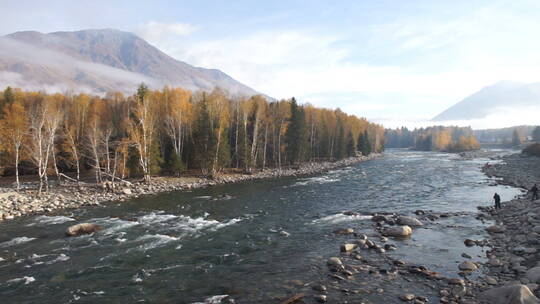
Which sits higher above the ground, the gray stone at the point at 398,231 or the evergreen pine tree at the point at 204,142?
the evergreen pine tree at the point at 204,142

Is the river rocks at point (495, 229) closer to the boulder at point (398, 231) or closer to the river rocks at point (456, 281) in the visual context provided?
the boulder at point (398, 231)

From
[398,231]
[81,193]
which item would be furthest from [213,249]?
[81,193]

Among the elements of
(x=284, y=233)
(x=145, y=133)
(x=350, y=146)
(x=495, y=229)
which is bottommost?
(x=284, y=233)

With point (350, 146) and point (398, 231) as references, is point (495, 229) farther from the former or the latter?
point (350, 146)

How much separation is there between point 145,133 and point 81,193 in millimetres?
11541

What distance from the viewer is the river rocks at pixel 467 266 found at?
50.0ft

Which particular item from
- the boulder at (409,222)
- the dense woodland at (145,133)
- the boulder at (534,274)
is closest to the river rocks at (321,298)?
the boulder at (534,274)

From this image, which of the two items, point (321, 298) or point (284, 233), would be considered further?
point (284, 233)

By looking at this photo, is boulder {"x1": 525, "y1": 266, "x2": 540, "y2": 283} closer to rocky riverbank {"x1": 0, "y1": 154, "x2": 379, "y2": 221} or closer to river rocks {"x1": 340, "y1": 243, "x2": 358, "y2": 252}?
river rocks {"x1": 340, "y1": 243, "x2": 358, "y2": 252}

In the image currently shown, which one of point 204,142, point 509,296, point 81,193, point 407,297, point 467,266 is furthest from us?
point 204,142

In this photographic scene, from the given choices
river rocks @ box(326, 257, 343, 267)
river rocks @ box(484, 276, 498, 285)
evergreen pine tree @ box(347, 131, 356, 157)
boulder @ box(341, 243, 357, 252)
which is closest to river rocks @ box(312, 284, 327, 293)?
river rocks @ box(326, 257, 343, 267)

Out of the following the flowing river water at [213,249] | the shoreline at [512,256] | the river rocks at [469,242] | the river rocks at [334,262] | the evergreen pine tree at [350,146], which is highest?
the evergreen pine tree at [350,146]

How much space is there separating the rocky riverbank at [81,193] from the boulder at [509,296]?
1366 inches

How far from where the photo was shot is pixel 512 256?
16.5 meters
